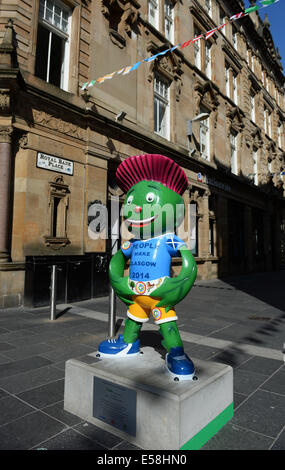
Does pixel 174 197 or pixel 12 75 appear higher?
pixel 12 75

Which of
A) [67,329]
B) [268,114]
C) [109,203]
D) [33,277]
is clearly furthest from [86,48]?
[268,114]

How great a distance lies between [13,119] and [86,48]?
4.05 meters

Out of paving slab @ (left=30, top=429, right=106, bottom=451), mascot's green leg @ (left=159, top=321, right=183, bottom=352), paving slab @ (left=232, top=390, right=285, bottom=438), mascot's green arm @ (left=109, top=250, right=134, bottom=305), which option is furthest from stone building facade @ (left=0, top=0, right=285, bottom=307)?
paving slab @ (left=232, top=390, right=285, bottom=438)

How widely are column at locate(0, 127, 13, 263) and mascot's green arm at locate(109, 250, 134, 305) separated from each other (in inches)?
200

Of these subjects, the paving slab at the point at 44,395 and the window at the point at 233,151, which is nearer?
the paving slab at the point at 44,395

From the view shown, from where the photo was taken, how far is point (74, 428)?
7.61 feet

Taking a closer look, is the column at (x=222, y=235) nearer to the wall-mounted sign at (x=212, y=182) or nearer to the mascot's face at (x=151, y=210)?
the wall-mounted sign at (x=212, y=182)

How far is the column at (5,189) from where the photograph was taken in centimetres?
714

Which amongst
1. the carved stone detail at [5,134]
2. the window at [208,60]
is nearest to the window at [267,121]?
the window at [208,60]

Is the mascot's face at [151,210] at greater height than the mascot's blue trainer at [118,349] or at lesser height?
greater

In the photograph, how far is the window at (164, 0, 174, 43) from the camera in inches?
556

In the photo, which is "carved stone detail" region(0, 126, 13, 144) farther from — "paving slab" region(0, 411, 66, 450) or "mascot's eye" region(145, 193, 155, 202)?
"paving slab" region(0, 411, 66, 450)
